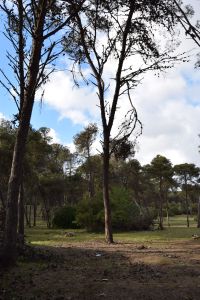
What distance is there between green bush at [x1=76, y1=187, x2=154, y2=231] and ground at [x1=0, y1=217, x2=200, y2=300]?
14446mm

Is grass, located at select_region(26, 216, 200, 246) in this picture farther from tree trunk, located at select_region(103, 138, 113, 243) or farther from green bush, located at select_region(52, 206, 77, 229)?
green bush, located at select_region(52, 206, 77, 229)

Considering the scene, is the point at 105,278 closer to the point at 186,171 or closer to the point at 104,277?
the point at 104,277

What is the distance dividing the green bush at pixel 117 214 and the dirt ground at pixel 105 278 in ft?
47.8

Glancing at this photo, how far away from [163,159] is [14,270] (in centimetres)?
3120

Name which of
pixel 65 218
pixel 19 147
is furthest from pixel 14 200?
pixel 65 218

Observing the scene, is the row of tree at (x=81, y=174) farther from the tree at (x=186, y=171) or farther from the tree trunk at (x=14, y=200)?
the tree trunk at (x=14, y=200)

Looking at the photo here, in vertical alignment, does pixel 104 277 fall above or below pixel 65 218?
below

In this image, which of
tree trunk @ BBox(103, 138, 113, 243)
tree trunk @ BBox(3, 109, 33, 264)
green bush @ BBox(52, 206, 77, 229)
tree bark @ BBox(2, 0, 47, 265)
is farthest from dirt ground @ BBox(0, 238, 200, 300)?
green bush @ BBox(52, 206, 77, 229)

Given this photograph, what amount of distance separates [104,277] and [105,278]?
12 centimetres

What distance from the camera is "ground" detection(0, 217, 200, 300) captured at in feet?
24.7

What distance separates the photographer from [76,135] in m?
53.0

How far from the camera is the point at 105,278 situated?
8891mm

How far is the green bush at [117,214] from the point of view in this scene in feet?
88.7

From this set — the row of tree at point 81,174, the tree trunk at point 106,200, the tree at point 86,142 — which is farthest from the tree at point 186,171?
the tree trunk at point 106,200
